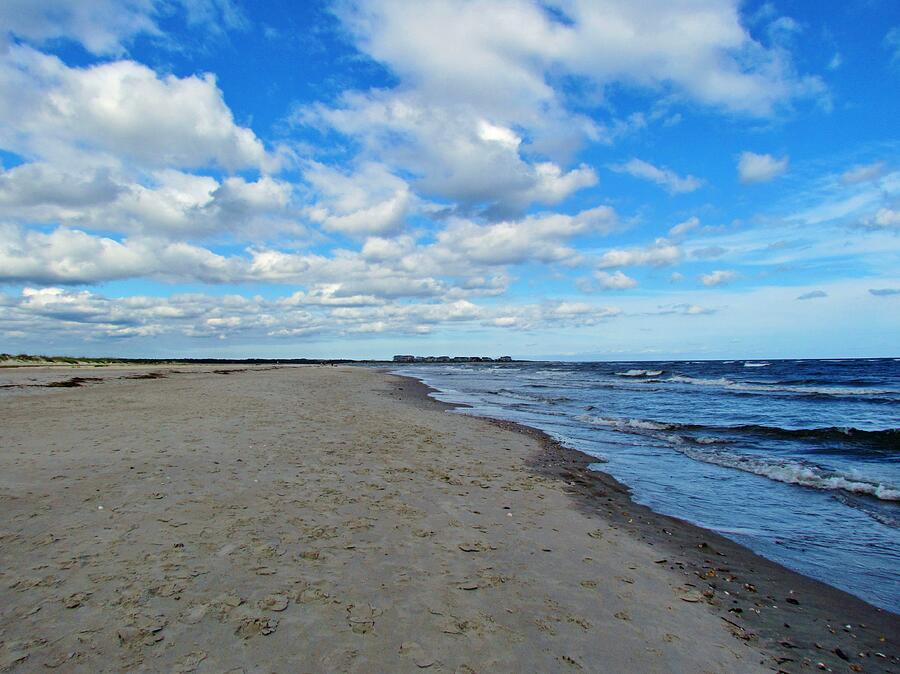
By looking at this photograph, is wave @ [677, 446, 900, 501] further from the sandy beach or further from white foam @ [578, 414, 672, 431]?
white foam @ [578, 414, 672, 431]

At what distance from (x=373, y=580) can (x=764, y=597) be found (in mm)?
4350

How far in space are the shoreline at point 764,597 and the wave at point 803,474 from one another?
17.2ft

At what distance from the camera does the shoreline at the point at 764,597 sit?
4719 millimetres

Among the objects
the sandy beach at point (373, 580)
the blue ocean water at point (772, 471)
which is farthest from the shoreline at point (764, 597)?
the blue ocean water at point (772, 471)

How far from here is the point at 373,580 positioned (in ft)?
17.3

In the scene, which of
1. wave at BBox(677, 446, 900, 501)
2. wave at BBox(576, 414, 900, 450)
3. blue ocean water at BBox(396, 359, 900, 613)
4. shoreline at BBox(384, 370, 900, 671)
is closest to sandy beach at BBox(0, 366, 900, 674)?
shoreline at BBox(384, 370, 900, 671)

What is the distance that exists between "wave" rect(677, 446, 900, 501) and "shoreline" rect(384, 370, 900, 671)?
206 inches

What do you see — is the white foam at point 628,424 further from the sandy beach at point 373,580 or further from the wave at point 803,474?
the sandy beach at point 373,580

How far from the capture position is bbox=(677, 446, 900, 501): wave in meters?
10.7

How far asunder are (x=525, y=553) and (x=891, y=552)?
221 inches

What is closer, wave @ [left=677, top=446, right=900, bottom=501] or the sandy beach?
the sandy beach

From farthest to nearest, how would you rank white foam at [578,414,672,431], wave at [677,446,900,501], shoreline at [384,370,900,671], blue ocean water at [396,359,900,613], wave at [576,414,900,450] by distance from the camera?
white foam at [578,414,672,431] → wave at [576,414,900,450] → wave at [677,446,900,501] → blue ocean water at [396,359,900,613] → shoreline at [384,370,900,671]

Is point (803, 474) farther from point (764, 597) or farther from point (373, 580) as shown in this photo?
point (373, 580)

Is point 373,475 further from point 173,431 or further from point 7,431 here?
point 7,431
